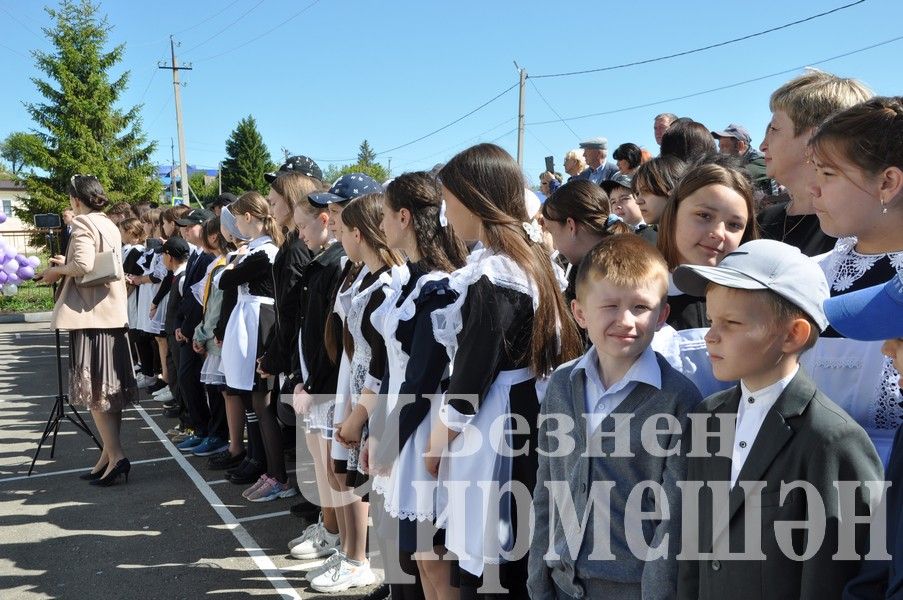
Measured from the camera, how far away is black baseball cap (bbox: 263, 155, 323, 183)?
499 cm

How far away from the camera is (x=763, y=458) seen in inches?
61.2

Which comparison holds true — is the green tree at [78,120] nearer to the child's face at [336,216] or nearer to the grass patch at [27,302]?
the grass patch at [27,302]

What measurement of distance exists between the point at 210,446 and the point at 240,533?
208 cm

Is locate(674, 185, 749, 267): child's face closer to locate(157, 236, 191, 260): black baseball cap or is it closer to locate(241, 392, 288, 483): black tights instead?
locate(241, 392, 288, 483): black tights

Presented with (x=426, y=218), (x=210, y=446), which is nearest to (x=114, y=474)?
(x=210, y=446)

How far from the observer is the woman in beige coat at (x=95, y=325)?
541 cm

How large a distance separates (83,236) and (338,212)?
2847mm

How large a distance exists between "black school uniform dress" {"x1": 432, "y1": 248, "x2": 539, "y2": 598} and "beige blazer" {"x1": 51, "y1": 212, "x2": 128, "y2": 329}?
4080 mm

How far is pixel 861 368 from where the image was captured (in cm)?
164

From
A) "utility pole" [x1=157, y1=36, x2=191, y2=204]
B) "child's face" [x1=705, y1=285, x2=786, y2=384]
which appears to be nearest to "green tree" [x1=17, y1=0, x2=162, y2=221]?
"utility pole" [x1=157, y1=36, x2=191, y2=204]

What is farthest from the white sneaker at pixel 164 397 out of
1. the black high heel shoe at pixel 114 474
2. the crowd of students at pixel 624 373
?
the crowd of students at pixel 624 373

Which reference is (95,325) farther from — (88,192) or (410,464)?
(410,464)

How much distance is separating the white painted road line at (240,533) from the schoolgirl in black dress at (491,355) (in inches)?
67.1

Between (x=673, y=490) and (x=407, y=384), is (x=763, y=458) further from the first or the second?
(x=407, y=384)
